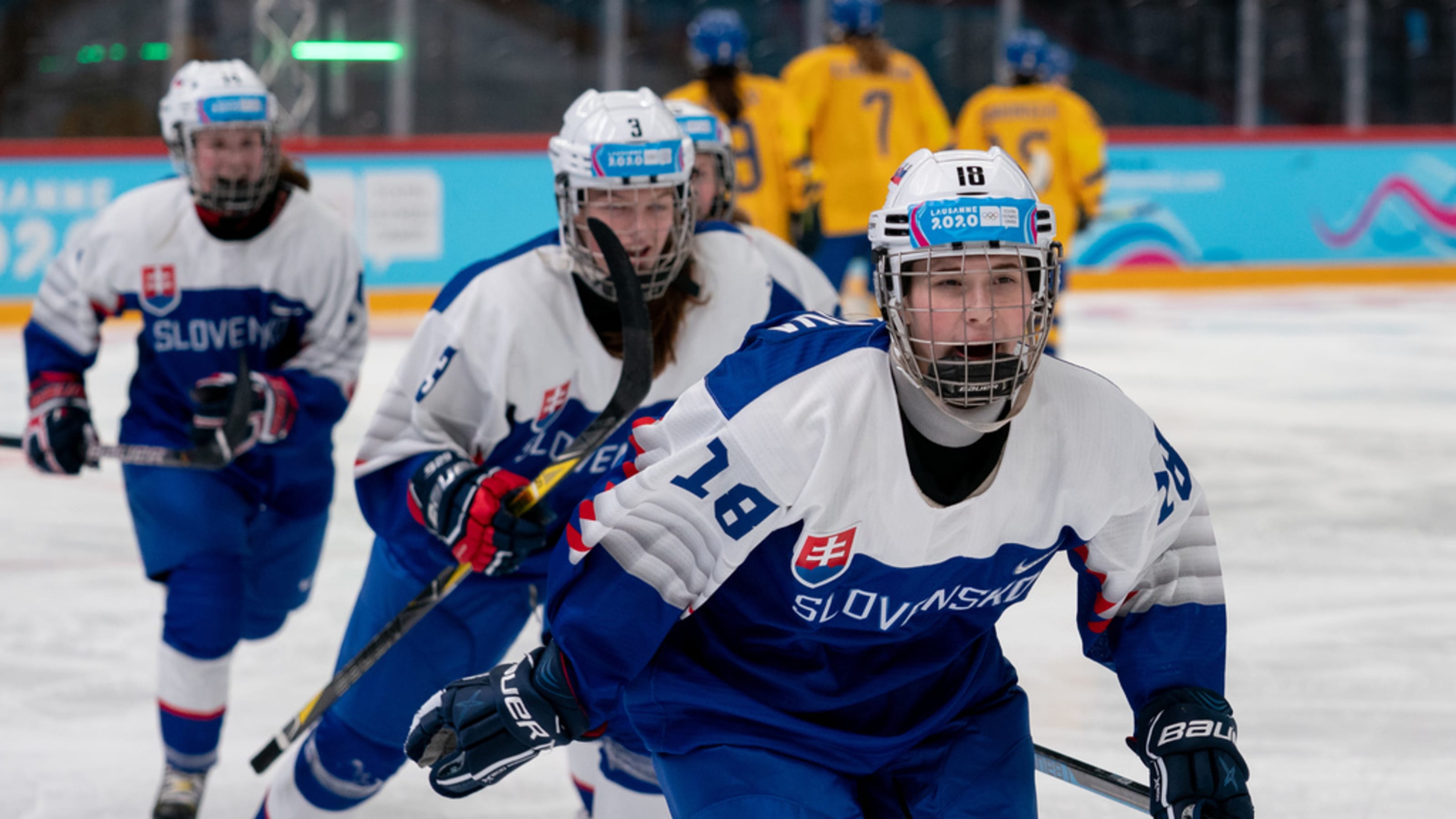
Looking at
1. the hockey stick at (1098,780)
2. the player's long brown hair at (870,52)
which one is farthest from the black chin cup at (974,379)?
the player's long brown hair at (870,52)

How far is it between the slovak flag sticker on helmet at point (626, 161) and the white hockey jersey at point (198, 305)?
861 millimetres

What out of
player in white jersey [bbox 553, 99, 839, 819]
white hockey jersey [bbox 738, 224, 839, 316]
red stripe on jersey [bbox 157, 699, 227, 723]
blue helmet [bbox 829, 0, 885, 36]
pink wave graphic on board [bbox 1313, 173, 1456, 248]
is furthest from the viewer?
pink wave graphic on board [bbox 1313, 173, 1456, 248]

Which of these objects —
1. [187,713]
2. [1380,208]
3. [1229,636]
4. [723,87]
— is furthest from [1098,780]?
[1380,208]

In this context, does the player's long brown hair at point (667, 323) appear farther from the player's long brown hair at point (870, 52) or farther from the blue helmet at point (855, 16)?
the player's long brown hair at point (870, 52)

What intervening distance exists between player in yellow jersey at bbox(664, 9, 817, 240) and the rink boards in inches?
115

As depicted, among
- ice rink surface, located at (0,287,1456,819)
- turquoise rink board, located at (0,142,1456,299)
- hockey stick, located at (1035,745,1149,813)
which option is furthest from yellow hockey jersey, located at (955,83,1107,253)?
hockey stick, located at (1035,745,1149,813)

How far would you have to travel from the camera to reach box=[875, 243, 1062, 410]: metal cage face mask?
1.37 meters

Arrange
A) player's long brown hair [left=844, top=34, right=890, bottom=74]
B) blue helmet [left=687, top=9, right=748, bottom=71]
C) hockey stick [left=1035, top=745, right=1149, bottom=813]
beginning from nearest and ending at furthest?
hockey stick [left=1035, top=745, right=1149, bottom=813] < blue helmet [left=687, top=9, right=748, bottom=71] < player's long brown hair [left=844, top=34, right=890, bottom=74]

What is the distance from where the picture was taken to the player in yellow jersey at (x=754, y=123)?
16.9 feet

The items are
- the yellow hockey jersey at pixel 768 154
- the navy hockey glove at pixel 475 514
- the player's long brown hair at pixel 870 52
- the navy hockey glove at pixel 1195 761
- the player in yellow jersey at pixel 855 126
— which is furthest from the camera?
the player in yellow jersey at pixel 855 126

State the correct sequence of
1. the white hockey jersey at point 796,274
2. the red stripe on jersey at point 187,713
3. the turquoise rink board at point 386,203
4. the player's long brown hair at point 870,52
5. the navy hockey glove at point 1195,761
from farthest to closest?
the turquoise rink board at point 386,203
the player's long brown hair at point 870,52
the red stripe on jersey at point 187,713
the white hockey jersey at point 796,274
the navy hockey glove at point 1195,761

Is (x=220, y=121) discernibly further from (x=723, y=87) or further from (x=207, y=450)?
(x=723, y=87)

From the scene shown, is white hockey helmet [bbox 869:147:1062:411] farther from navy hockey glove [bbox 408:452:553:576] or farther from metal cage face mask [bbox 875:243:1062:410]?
navy hockey glove [bbox 408:452:553:576]

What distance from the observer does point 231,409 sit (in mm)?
2629
